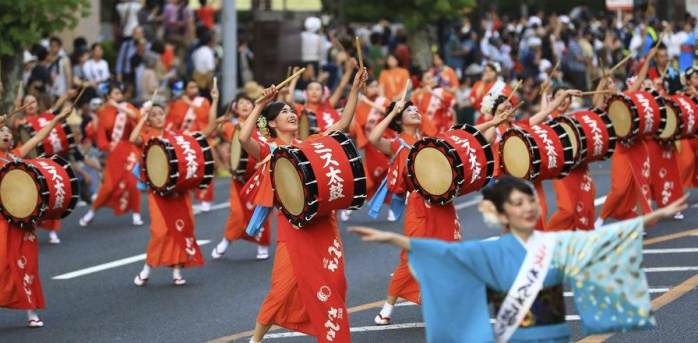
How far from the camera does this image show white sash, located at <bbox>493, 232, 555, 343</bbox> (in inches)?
272

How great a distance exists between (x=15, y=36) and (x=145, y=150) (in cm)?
788

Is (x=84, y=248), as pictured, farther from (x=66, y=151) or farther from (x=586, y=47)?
(x=586, y=47)

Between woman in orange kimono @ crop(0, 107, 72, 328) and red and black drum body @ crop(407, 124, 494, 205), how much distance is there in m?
2.89

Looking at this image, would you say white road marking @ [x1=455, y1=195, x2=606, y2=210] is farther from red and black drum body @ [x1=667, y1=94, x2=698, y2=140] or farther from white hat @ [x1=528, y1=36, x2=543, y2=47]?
white hat @ [x1=528, y1=36, x2=543, y2=47]

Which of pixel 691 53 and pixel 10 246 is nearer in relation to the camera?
pixel 10 246

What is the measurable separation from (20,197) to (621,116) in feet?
20.6

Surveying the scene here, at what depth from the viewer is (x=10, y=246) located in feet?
39.2

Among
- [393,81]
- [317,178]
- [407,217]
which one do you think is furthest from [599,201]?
[317,178]

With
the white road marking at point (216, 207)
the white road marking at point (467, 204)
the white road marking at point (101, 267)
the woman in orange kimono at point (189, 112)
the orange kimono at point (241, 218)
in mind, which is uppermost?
the woman in orange kimono at point (189, 112)

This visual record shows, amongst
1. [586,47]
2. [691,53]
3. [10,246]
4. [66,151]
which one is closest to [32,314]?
[10,246]

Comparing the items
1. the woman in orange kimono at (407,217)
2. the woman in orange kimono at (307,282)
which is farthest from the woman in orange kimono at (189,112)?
the woman in orange kimono at (307,282)

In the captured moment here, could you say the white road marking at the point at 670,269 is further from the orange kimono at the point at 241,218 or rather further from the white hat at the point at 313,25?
the white hat at the point at 313,25

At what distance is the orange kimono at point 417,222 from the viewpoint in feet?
36.6

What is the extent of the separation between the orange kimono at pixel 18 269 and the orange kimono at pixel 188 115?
6.31m
